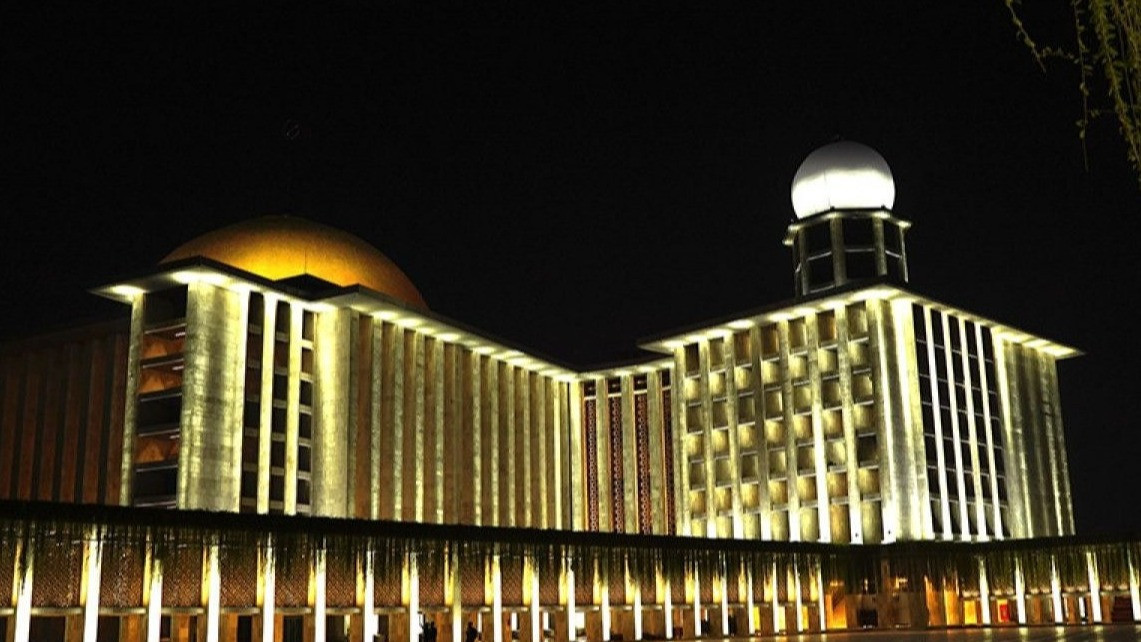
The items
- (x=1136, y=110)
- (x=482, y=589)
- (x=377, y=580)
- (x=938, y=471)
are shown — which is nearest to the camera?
(x=1136, y=110)

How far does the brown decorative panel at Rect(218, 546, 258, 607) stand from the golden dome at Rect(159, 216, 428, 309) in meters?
21.2

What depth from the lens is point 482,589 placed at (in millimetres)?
32312

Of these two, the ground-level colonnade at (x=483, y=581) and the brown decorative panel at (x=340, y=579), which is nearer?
the ground-level colonnade at (x=483, y=581)

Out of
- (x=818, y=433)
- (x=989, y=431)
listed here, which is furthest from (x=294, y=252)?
(x=989, y=431)

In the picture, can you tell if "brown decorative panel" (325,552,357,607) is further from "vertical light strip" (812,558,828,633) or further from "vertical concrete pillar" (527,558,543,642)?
"vertical light strip" (812,558,828,633)

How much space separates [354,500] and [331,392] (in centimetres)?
425

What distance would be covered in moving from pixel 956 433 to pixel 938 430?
132cm

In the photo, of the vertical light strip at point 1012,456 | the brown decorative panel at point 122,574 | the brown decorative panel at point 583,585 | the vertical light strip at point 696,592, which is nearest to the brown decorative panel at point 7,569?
the brown decorative panel at point 122,574

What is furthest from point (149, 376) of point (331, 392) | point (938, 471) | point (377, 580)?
point (938, 471)

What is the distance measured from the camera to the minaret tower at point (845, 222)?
52688 mm

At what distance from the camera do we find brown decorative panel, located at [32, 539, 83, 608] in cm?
2400

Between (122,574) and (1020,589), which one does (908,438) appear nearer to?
(1020,589)

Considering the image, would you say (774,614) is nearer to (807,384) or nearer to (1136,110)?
(807,384)

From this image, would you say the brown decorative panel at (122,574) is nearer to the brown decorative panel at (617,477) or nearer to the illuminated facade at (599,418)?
the illuminated facade at (599,418)
